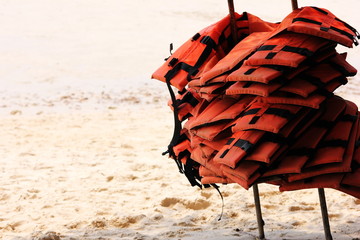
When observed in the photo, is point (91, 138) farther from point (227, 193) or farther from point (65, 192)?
point (227, 193)

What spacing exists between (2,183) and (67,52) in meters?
8.46

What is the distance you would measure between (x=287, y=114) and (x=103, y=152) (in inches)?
166

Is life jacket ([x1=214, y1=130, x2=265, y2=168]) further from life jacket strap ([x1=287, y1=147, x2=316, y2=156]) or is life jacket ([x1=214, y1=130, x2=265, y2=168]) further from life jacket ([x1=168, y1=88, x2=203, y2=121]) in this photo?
life jacket ([x1=168, y1=88, x2=203, y2=121])

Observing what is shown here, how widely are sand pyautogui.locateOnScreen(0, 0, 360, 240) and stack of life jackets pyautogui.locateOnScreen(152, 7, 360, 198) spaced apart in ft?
3.66

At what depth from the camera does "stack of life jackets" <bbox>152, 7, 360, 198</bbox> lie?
7.49 ft

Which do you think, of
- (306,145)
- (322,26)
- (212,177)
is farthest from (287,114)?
(212,177)

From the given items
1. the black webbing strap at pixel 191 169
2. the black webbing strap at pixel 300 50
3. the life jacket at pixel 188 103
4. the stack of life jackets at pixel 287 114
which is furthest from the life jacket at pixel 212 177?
the black webbing strap at pixel 300 50

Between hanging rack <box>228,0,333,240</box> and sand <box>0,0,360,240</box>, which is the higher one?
hanging rack <box>228,0,333,240</box>

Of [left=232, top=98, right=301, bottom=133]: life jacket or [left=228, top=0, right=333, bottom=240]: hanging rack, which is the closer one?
[left=232, top=98, right=301, bottom=133]: life jacket

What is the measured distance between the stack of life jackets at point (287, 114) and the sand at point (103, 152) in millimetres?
1117

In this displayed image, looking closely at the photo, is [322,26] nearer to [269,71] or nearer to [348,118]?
[269,71]

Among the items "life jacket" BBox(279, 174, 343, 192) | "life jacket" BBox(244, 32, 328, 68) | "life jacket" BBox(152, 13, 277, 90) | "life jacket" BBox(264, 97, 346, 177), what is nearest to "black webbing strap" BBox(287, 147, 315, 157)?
"life jacket" BBox(264, 97, 346, 177)

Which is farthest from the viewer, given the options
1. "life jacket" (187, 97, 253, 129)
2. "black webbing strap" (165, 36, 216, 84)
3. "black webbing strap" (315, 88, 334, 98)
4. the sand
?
the sand

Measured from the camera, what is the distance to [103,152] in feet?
20.7
